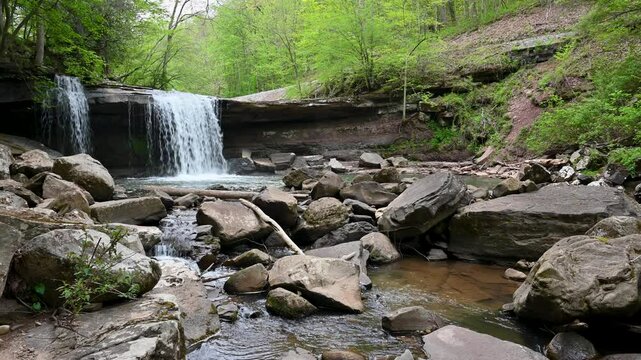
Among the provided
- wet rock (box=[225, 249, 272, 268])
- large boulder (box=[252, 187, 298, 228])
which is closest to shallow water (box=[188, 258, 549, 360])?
wet rock (box=[225, 249, 272, 268])

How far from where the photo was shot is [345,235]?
6.80 metres

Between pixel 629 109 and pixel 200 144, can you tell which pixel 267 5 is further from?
pixel 629 109

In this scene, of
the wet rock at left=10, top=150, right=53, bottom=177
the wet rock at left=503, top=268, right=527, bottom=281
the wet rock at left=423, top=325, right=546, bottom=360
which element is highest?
the wet rock at left=10, top=150, right=53, bottom=177

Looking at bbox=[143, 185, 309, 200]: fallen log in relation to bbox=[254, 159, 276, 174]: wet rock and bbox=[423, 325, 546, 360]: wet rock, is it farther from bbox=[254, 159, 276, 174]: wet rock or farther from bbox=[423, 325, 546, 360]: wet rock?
bbox=[254, 159, 276, 174]: wet rock

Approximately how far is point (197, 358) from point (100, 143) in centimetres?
1446

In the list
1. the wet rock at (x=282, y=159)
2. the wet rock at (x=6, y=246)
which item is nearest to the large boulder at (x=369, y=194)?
the wet rock at (x=6, y=246)

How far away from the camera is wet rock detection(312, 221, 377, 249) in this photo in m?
6.73

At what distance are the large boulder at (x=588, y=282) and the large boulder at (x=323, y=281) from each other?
1.73 metres

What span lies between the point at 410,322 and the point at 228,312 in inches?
71.0

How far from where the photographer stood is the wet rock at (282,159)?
17055 millimetres

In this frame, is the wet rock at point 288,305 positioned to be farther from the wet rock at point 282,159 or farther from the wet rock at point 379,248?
the wet rock at point 282,159

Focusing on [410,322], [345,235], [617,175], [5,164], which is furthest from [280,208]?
[617,175]

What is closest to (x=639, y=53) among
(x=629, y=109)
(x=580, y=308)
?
(x=629, y=109)

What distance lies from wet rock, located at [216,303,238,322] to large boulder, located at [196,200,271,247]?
1.97 meters
